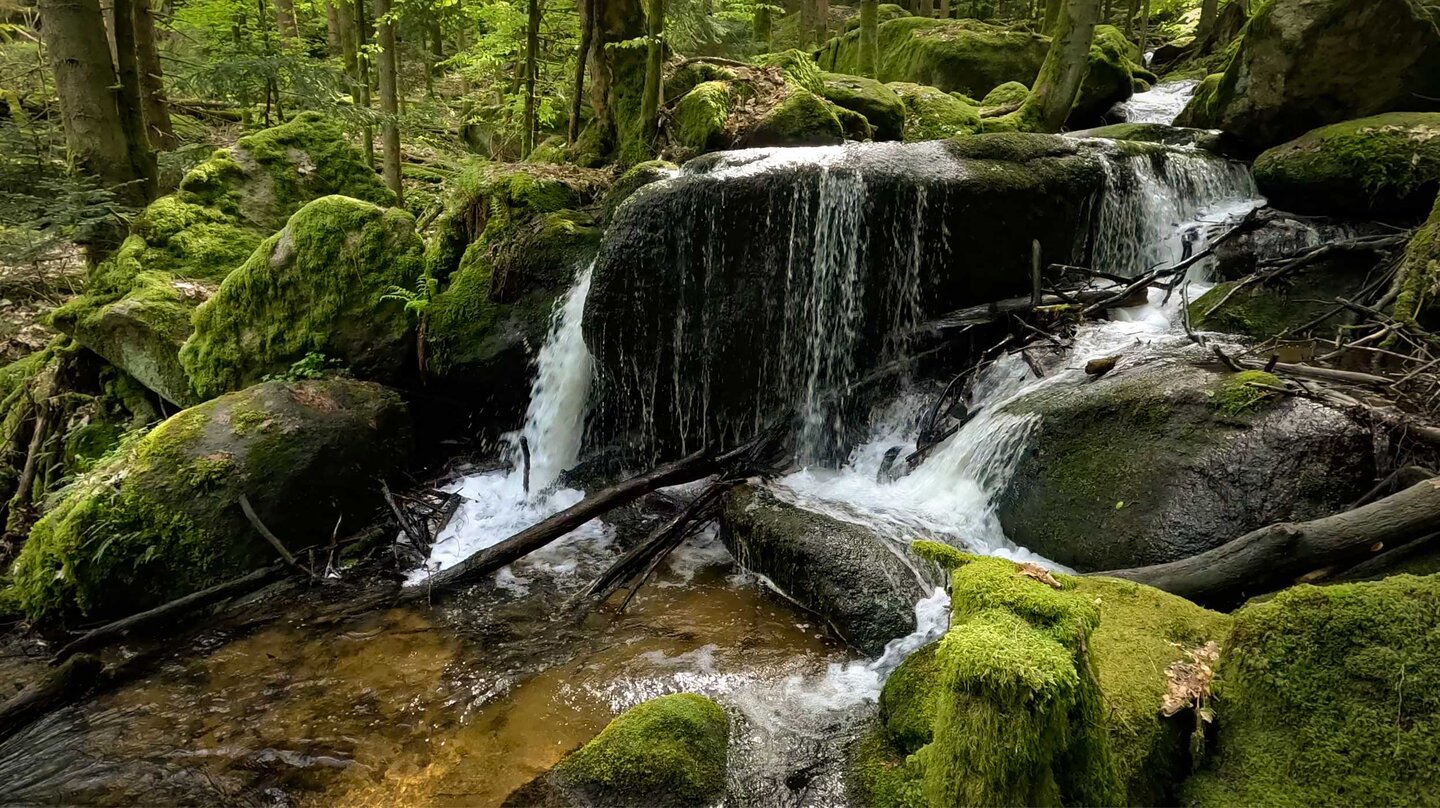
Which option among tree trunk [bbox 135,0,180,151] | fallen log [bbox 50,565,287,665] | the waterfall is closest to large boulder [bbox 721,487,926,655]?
the waterfall

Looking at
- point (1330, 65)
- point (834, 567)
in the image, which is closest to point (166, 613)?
point (834, 567)

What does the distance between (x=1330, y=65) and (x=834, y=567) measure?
28.3 ft

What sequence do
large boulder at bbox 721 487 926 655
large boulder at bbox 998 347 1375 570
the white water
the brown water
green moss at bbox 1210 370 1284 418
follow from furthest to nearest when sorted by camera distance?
the white water
green moss at bbox 1210 370 1284 418
large boulder at bbox 721 487 926 655
large boulder at bbox 998 347 1375 570
the brown water

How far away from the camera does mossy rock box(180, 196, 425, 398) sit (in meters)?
7.19

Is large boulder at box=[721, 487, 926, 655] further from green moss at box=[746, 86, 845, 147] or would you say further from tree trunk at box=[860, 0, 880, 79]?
tree trunk at box=[860, 0, 880, 79]

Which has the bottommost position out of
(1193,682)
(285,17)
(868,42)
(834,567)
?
(834,567)

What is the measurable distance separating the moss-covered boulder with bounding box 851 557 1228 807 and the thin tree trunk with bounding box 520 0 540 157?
385 inches

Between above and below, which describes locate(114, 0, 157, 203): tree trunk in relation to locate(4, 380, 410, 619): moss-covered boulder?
above

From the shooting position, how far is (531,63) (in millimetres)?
10328

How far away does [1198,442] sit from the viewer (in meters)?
4.66

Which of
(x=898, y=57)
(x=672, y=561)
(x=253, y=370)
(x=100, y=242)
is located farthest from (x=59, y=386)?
(x=898, y=57)

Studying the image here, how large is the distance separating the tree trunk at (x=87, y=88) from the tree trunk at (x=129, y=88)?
0.08 metres

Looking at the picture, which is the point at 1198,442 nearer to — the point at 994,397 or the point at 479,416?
the point at 994,397

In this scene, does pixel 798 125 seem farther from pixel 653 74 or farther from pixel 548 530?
pixel 548 530
